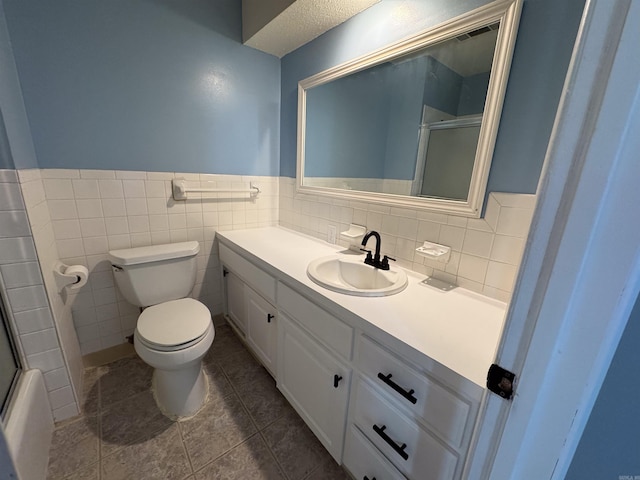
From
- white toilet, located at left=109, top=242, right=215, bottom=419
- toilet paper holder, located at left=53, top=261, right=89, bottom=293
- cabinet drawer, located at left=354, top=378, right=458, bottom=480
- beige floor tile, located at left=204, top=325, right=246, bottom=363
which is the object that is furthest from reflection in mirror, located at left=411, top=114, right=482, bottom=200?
toilet paper holder, located at left=53, top=261, right=89, bottom=293

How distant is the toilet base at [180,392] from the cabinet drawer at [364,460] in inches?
33.1

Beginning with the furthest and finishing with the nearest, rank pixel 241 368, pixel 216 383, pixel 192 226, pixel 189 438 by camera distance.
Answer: pixel 192 226 → pixel 241 368 → pixel 216 383 → pixel 189 438

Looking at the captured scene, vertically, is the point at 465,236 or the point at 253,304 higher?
the point at 465,236

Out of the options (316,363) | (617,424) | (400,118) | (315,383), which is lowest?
(315,383)

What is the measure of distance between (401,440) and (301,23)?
2.05 m

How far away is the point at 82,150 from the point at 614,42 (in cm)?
197

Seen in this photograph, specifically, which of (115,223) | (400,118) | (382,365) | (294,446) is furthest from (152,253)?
(400,118)

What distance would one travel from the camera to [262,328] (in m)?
1.52

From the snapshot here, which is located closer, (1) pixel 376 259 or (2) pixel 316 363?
(2) pixel 316 363

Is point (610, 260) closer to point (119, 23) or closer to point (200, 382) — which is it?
point (200, 382)

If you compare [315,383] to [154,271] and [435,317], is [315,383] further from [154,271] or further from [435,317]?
[154,271]

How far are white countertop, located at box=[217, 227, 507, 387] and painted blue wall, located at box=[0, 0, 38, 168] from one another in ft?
3.51

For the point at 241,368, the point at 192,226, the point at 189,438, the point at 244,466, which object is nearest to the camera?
the point at 244,466

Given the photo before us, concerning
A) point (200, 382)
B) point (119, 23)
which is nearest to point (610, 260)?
point (200, 382)
